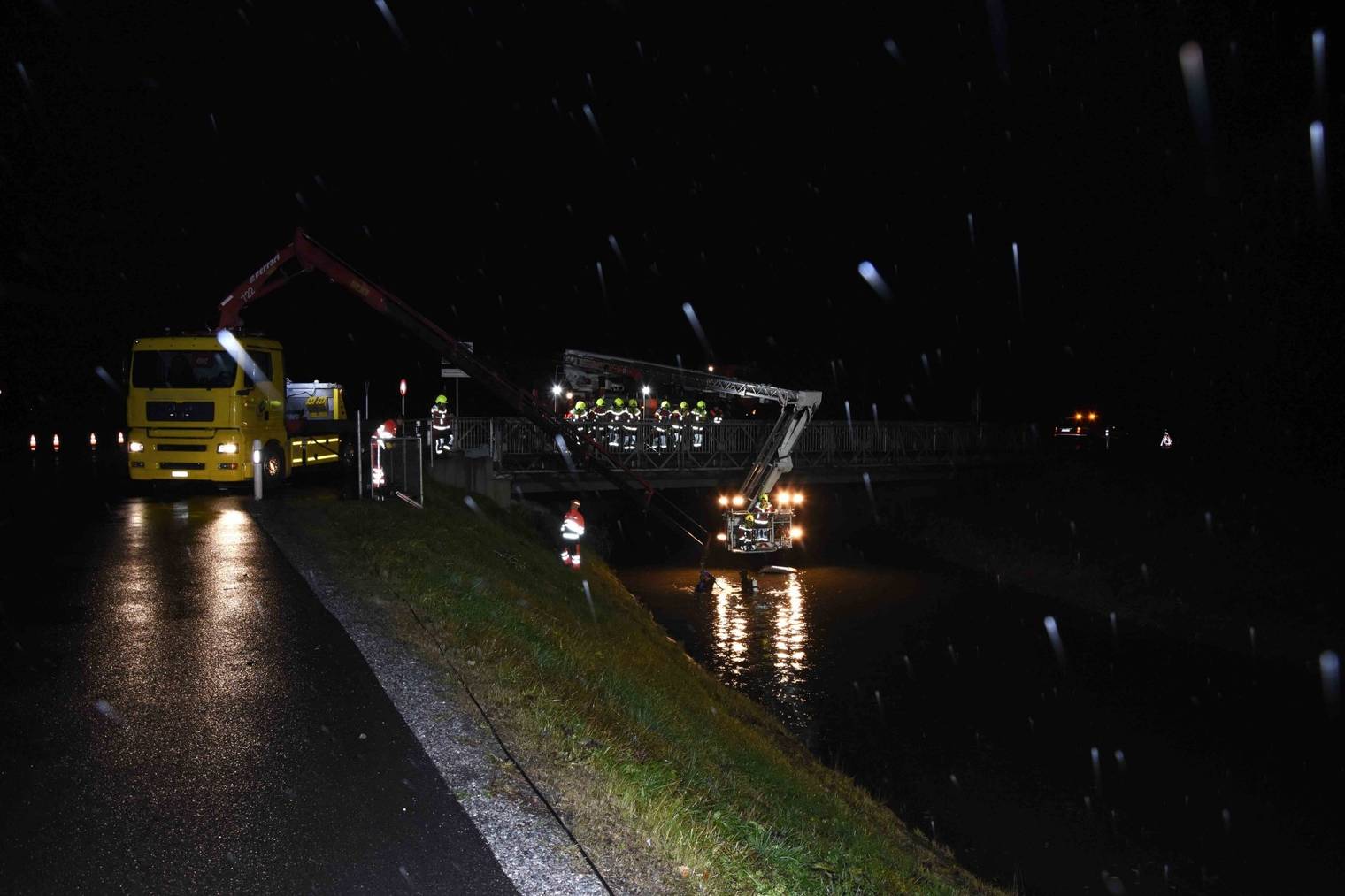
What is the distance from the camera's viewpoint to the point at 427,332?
828 inches

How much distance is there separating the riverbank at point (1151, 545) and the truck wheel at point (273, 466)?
19.2 m

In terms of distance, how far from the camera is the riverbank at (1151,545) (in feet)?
76.9

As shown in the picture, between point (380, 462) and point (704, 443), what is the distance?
12.1 metres

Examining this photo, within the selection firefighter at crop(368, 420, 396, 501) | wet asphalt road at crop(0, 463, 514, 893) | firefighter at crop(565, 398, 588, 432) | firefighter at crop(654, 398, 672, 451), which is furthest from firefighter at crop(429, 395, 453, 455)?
wet asphalt road at crop(0, 463, 514, 893)

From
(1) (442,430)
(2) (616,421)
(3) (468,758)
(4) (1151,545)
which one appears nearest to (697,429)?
(2) (616,421)

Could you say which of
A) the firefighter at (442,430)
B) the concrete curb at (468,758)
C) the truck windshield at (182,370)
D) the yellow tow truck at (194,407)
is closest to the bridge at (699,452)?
the firefighter at (442,430)

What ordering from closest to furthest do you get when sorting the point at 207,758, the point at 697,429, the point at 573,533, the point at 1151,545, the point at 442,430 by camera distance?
the point at 207,758 → the point at 573,533 → the point at 442,430 → the point at 697,429 → the point at 1151,545

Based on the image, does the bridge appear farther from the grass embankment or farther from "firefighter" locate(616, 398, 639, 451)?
the grass embankment

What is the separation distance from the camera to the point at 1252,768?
1429 centimetres

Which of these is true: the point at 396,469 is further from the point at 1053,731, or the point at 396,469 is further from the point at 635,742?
the point at 635,742

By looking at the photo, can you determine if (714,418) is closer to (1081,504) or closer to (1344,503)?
(1081,504)

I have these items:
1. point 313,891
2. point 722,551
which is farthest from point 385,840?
point 722,551

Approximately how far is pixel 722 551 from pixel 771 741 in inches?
851

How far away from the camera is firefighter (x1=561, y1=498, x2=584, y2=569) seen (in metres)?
19.1
